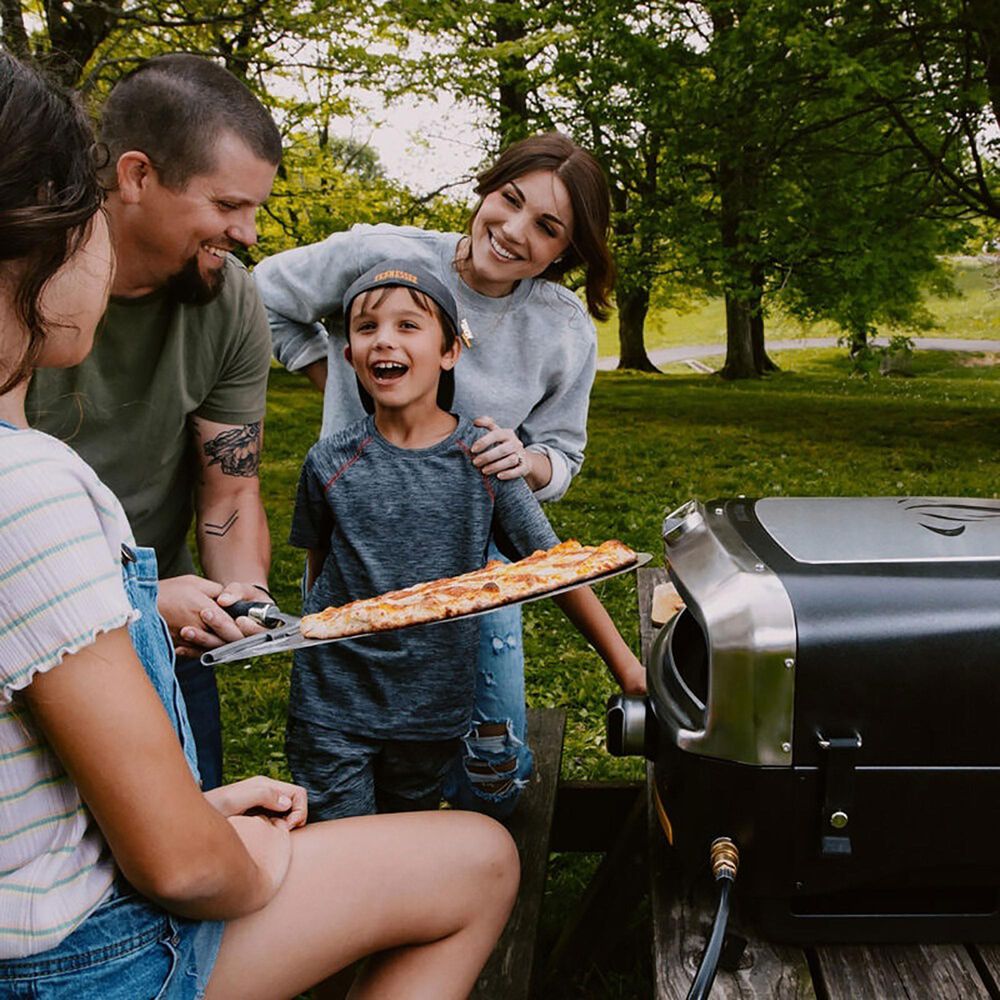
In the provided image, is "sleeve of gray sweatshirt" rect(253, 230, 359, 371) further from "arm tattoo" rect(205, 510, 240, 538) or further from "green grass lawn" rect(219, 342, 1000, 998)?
"green grass lawn" rect(219, 342, 1000, 998)

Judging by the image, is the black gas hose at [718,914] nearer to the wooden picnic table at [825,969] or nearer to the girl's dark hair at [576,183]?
the wooden picnic table at [825,969]

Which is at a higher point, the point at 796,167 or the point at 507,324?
the point at 796,167

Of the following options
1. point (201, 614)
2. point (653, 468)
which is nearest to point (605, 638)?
point (201, 614)

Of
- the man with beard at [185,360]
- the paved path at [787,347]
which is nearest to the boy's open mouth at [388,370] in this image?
the man with beard at [185,360]

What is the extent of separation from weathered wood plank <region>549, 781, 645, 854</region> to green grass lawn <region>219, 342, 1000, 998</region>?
0.95 ft

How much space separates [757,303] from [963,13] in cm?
420

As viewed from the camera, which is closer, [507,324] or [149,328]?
[149,328]

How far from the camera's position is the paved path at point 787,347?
29189 mm

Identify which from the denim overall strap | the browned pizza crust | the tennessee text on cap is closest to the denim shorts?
the denim overall strap

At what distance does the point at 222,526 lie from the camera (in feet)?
8.72

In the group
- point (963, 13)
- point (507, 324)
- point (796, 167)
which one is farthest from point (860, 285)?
point (507, 324)

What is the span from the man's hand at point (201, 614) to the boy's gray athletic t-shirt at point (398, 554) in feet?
0.86

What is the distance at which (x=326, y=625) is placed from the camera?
5.47 ft

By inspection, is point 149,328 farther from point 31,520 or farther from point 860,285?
point 860,285
